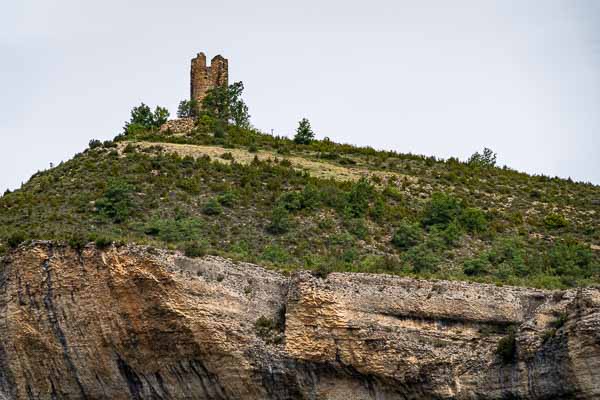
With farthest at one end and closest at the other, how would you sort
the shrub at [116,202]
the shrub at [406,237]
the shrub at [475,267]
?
the shrub at [406,237] < the shrub at [116,202] < the shrub at [475,267]

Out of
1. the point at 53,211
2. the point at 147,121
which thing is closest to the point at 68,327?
the point at 53,211

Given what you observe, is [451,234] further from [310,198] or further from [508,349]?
[508,349]

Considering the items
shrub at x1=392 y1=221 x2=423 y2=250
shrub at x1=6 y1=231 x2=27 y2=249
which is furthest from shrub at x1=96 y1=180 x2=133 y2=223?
shrub at x1=392 y1=221 x2=423 y2=250

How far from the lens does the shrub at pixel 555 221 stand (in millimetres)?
70375

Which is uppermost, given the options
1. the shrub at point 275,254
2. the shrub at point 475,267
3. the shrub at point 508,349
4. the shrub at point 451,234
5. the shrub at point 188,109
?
the shrub at point 188,109

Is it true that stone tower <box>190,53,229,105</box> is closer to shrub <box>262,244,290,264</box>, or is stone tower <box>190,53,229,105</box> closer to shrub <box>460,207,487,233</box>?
shrub <box>460,207,487,233</box>

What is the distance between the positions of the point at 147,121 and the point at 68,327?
2707 centimetres

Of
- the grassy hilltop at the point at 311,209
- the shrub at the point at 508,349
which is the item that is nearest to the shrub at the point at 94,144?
the grassy hilltop at the point at 311,209

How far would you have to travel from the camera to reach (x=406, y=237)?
6556cm

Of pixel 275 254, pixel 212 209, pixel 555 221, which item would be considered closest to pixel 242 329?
pixel 275 254

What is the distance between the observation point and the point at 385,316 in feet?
179

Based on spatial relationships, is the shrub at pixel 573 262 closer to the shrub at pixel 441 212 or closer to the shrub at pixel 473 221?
the shrub at pixel 473 221

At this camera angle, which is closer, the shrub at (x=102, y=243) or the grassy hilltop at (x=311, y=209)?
the shrub at (x=102, y=243)

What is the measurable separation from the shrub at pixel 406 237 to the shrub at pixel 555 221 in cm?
654
